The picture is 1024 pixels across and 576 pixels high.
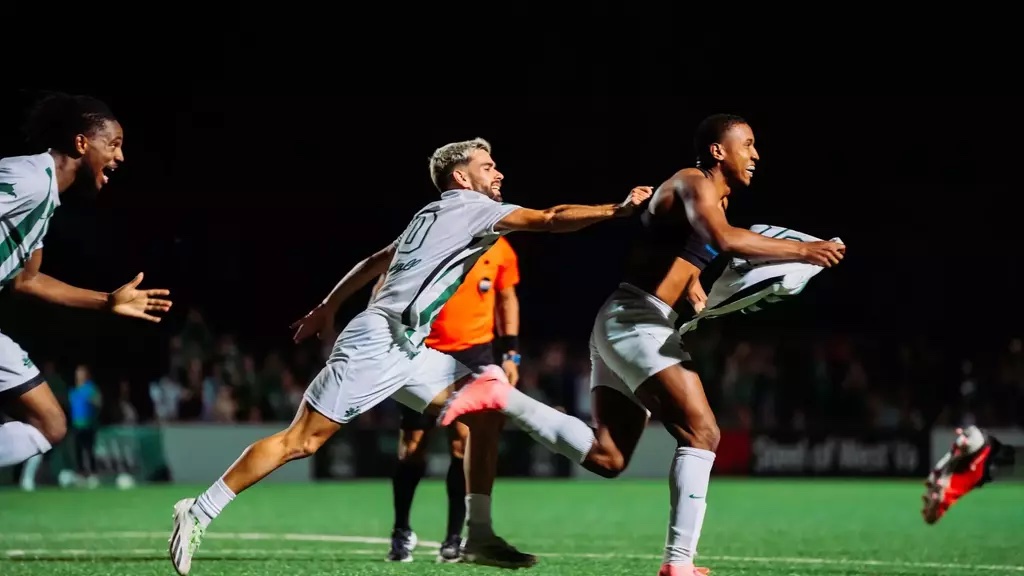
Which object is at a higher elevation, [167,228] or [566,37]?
[566,37]

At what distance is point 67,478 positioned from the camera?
20.3m

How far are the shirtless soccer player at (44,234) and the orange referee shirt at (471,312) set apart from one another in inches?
115

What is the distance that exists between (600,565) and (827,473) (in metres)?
14.9

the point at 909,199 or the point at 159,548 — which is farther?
the point at 909,199

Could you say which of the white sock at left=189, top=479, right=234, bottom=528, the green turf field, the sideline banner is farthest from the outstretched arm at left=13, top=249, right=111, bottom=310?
the sideline banner

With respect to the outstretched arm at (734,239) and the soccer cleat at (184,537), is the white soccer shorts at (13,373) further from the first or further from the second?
the outstretched arm at (734,239)

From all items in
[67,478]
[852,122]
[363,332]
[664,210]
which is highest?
[852,122]

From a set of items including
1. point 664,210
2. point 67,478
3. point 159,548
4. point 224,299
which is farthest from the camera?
point 224,299

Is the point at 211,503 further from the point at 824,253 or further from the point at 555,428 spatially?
the point at 824,253

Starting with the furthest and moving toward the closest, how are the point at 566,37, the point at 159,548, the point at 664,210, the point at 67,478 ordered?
1. the point at 566,37
2. the point at 67,478
3. the point at 159,548
4. the point at 664,210

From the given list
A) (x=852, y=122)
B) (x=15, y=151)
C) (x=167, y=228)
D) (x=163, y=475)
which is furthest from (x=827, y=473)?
(x=15, y=151)

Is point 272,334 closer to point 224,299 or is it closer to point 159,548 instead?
point 224,299

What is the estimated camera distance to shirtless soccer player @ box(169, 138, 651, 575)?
6871mm

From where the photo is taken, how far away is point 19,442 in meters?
6.68
